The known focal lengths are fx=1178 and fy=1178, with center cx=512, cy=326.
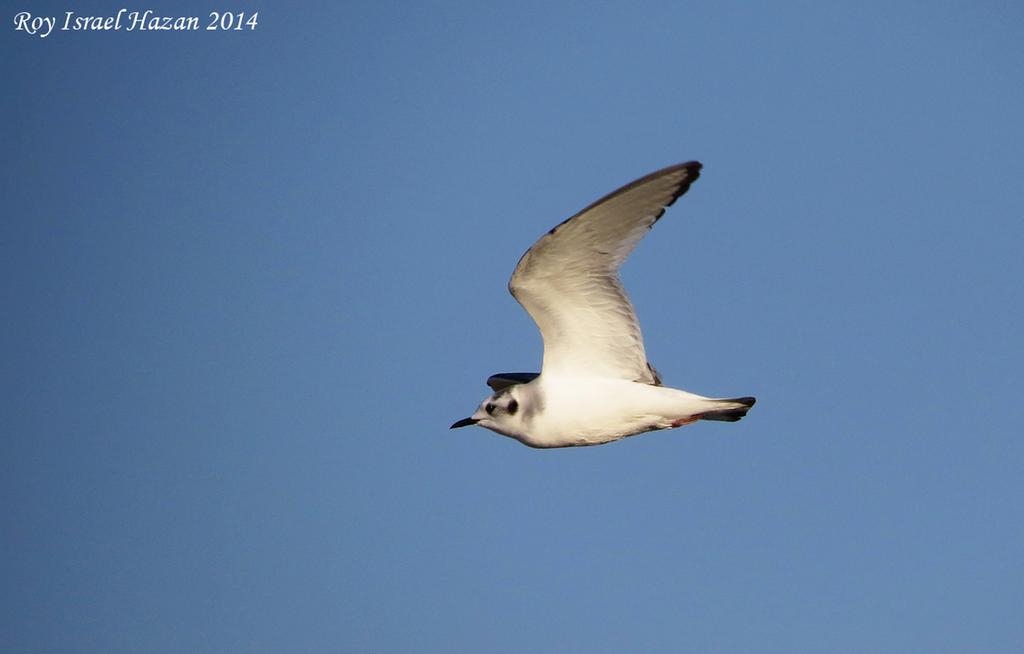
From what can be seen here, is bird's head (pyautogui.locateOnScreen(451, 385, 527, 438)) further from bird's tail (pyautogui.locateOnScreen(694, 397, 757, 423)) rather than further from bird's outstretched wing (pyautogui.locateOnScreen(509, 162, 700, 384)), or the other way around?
bird's tail (pyautogui.locateOnScreen(694, 397, 757, 423))

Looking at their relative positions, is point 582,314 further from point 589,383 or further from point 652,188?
point 652,188

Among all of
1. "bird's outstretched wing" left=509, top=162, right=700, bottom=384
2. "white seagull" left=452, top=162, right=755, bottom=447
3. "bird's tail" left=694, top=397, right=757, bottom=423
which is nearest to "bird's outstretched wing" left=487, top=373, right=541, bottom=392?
"white seagull" left=452, top=162, right=755, bottom=447

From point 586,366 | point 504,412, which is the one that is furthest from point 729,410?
point 504,412

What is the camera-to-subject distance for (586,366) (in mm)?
11359

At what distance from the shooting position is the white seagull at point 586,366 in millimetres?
10539

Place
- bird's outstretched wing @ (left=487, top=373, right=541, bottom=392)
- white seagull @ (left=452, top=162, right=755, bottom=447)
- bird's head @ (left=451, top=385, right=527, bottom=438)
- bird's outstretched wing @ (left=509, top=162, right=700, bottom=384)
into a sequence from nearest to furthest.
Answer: bird's outstretched wing @ (left=509, top=162, right=700, bottom=384), white seagull @ (left=452, top=162, right=755, bottom=447), bird's head @ (left=451, top=385, right=527, bottom=438), bird's outstretched wing @ (left=487, top=373, right=541, bottom=392)

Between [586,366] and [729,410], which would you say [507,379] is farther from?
[729,410]

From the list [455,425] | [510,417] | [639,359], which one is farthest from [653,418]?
[455,425]

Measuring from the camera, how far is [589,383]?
1126 centimetres

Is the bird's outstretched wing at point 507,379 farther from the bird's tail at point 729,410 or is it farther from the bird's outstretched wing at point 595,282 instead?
the bird's tail at point 729,410

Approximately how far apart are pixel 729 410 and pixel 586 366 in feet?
4.64

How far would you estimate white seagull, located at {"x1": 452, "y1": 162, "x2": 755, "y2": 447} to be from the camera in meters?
10.5

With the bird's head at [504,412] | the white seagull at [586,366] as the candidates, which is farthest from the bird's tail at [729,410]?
the bird's head at [504,412]

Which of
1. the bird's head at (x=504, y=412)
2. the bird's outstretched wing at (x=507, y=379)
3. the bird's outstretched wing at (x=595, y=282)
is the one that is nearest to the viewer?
the bird's outstretched wing at (x=595, y=282)
